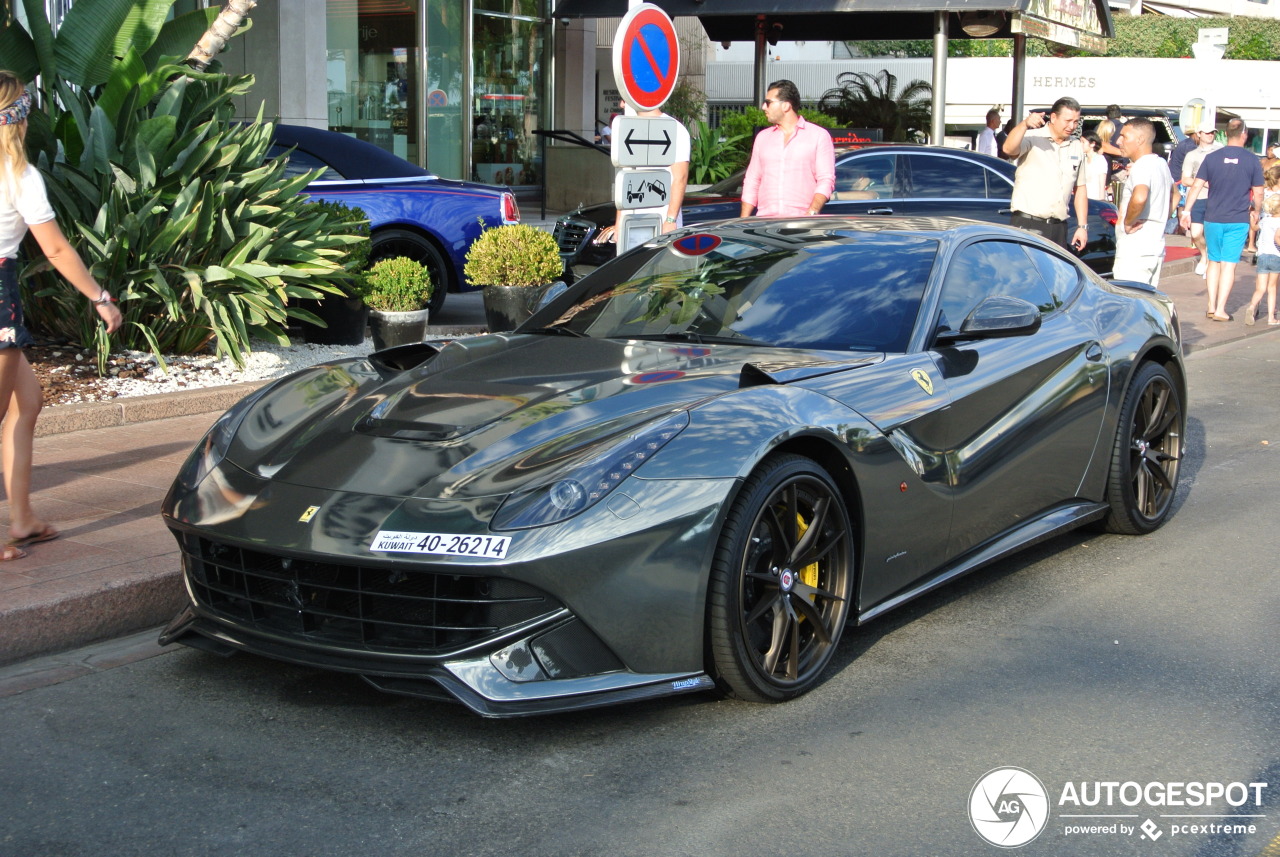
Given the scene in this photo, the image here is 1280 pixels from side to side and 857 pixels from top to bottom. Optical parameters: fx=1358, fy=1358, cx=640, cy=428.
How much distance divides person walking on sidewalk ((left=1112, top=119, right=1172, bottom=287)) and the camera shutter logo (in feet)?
24.6

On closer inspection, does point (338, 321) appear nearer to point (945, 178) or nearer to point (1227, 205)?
point (945, 178)

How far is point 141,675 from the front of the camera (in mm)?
4324

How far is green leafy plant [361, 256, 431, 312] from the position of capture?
9445mm

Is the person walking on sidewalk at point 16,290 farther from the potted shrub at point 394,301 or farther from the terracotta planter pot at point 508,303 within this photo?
the terracotta planter pot at point 508,303

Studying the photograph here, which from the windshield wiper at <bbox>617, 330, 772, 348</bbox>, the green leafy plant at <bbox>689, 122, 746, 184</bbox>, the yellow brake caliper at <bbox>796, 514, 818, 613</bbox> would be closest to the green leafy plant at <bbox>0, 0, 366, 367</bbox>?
the windshield wiper at <bbox>617, 330, 772, 348</bbox>

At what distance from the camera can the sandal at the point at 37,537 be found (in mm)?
5152

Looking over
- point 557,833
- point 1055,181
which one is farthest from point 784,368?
point 1055,181

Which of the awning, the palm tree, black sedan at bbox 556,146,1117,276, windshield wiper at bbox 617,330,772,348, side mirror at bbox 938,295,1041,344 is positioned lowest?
windshield wiper at bbox 617,330,772,348

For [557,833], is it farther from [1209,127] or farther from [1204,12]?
[1204,12]

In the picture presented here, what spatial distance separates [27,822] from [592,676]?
1.42 metres

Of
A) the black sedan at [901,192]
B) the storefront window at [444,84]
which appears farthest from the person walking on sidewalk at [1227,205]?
the storefront window at [444,84]

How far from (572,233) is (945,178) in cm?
364

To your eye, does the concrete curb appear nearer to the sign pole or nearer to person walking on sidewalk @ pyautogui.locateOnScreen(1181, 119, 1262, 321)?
the sign pole

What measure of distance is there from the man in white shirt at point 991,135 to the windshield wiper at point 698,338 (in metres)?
16.7
